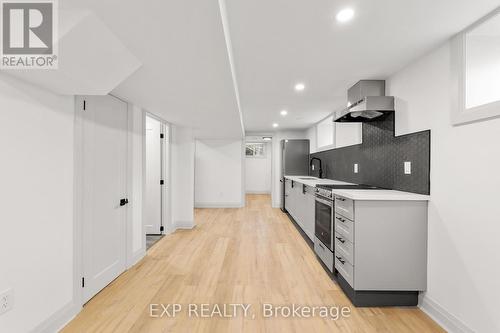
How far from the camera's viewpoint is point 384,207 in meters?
2.28

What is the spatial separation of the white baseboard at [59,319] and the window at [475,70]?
11.6ft

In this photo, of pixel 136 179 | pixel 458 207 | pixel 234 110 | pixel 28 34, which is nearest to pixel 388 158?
pixel 458 207

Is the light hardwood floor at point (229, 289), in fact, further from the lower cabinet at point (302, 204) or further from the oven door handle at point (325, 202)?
the oven door handle at point (325, 202)

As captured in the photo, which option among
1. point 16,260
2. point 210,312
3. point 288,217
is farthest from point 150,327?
point 288,217

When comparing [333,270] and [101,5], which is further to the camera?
[333,270]

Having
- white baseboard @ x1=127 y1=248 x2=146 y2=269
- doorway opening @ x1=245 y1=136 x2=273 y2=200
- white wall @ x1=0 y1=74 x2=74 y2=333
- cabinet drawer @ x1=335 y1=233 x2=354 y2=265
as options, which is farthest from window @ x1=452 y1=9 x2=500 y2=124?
doorway opening @ x1=245 y1=136 x2=273 y2=200

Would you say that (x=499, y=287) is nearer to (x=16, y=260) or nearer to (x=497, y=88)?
(x=497, y=88)

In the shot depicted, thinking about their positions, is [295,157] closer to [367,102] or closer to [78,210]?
Answer: [367,102]

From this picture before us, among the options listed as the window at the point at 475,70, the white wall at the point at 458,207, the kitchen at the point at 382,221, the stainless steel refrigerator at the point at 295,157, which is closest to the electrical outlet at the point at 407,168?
the kitchen at the point at 382,221

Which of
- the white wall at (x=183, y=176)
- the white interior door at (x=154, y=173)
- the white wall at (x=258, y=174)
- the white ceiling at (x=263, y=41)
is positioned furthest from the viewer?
the white wall at (x=258, y=174)

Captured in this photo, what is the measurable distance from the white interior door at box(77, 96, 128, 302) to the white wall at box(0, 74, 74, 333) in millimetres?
202

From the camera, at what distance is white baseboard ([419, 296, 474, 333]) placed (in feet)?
6.18

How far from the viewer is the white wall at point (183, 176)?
16.5 feet

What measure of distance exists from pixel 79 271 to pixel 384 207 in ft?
9.43
